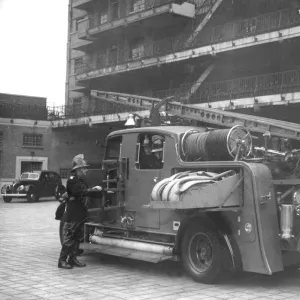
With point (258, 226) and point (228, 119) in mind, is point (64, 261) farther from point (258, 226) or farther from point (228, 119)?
point (228, 119)

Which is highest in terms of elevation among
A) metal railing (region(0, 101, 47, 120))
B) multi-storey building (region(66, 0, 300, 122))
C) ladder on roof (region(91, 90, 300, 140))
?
multi-storey building (region(66, 0, 300, 122))

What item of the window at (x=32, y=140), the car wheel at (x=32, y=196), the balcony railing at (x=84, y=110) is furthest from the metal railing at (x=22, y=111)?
the car wheel at (x=32, y=196)

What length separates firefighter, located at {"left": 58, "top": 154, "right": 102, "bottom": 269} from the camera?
9008mm

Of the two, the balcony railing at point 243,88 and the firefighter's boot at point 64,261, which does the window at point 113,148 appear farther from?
the balcony railing at point 243,88

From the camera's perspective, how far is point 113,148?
1031cm

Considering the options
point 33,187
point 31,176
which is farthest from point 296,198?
point 31,176

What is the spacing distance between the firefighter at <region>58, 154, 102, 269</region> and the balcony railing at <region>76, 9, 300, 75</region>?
1942 centimetres

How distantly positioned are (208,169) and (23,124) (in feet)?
113

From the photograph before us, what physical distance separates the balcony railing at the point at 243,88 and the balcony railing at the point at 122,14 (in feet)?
23.1

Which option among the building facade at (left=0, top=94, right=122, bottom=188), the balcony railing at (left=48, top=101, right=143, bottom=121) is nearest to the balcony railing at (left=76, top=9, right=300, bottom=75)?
the balcony railing at (left=48, top=101, right=143, bottom=121)

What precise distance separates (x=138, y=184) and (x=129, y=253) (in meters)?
1.23

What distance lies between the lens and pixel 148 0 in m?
38.6

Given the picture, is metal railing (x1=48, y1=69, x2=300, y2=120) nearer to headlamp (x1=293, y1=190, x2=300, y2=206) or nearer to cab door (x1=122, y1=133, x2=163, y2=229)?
cab door (x1=122, y1=133, x2=163, y2=229)

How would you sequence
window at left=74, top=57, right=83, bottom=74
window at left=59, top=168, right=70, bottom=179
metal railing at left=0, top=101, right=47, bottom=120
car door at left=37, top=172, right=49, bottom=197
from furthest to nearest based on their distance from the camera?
window at left=74, top=57, right=83, bottom=74
window at left=59, top=168, right=70, bottom=179
metal railing at left=0, top=101, right=47, bottom=120
car door at left=37, top=172, right=49, bottom=197
